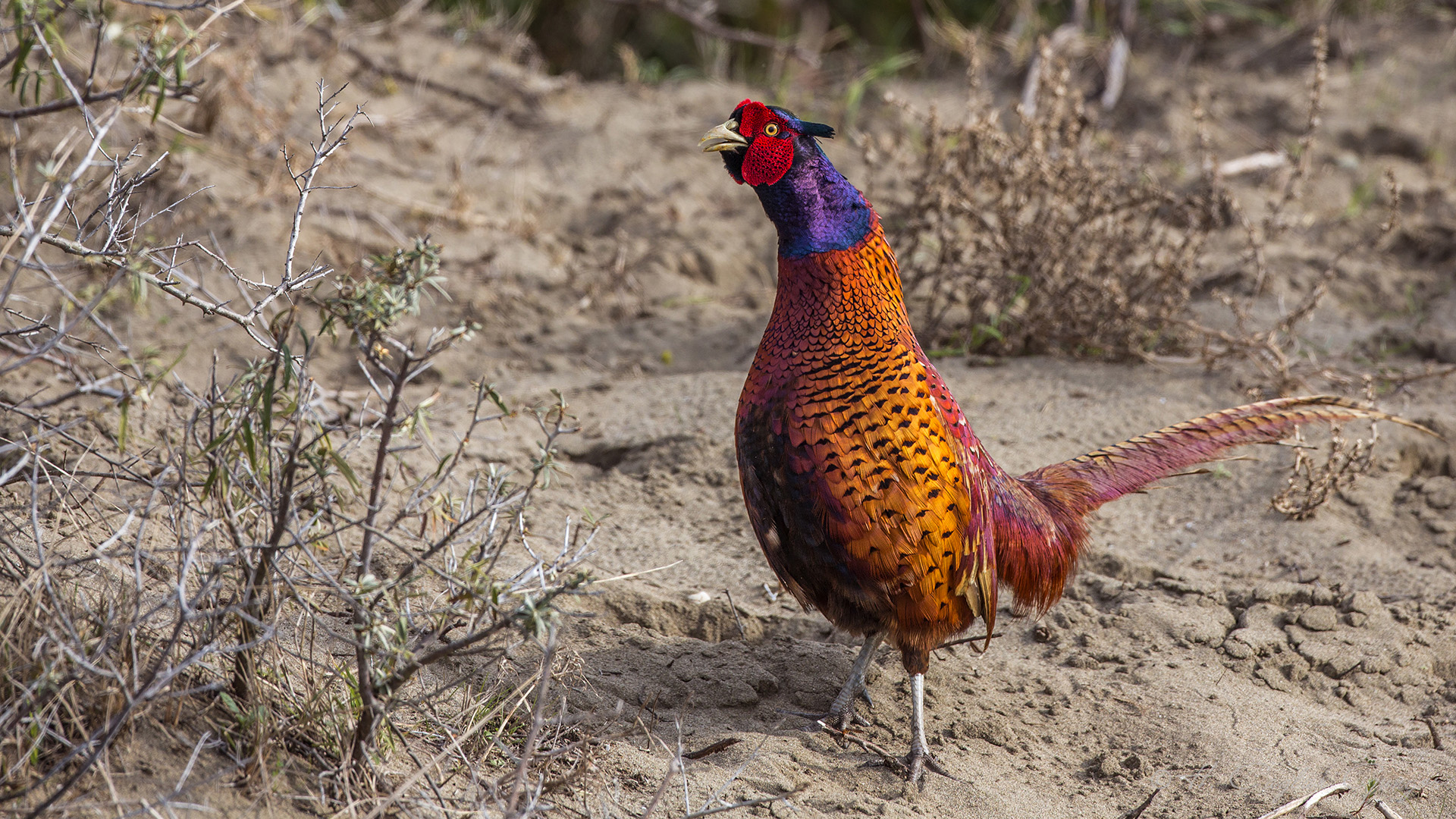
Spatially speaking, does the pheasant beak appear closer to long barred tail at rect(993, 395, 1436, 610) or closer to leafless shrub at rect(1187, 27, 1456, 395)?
long barred tail at rect(993, 395, 1436, 610)

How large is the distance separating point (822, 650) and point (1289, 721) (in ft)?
3.94

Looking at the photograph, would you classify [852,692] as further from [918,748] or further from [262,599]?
[262,599]

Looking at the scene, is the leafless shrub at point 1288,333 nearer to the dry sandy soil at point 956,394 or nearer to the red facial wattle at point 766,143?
the dry sandy soil at point 956,394

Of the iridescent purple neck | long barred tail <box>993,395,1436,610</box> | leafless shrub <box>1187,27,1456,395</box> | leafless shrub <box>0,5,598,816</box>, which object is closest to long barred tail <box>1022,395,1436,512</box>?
Result: long barred tail <box>993,395,1436,610</box>

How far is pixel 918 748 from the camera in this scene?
2658 millimetres

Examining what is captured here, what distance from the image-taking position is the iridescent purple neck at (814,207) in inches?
107

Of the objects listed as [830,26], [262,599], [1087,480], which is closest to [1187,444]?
[1087,480]

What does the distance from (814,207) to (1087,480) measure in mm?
1081

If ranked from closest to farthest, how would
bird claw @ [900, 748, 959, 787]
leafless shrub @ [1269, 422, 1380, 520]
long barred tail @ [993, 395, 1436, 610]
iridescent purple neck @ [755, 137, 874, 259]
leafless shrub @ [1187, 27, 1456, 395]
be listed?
bird claw @ [900, 748, 959, 787] < iridescent purple neck @ [755, 137, 874, 259] < long barred tail @ [993, 395, 1436, 610] < leafless shrub @ [1269, 422, 1380, 520] < leafless shrub @ [1187, 27, 1456, 395]

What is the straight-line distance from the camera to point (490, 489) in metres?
2.18

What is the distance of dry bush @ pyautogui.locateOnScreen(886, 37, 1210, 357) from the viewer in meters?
4.25

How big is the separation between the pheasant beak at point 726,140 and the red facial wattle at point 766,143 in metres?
0.02

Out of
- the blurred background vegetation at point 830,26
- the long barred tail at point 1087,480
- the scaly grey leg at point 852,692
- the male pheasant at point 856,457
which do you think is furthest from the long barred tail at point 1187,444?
the blurred background vegetation at point 830,26

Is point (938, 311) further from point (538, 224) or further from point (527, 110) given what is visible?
point (527, 110)
